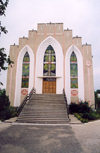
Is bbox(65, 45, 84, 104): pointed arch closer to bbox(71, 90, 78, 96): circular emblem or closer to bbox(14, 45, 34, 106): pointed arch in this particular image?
bbox(71, 90, 78, 96): circular emblem

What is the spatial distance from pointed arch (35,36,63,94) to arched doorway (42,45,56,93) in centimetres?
44

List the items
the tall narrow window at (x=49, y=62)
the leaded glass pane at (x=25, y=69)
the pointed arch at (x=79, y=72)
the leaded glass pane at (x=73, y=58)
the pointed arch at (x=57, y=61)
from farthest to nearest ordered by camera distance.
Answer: the tall narrow window at (x=49, y=62) < the leaded glass pane at (x=73, y=58) < the leaded glass pane at (x=25, y=69) < the pointed arch at (x=57, y=61) < the pointed arch at (x=79, y=72)

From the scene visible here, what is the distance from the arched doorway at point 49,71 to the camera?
1454 cm

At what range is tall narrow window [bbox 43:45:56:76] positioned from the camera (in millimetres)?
15023

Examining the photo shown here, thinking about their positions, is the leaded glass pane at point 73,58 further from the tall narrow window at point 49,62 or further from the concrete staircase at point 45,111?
the concrete staircase at point 45,111

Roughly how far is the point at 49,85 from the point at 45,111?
5605mm

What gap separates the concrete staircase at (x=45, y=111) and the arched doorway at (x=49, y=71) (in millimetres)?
2431

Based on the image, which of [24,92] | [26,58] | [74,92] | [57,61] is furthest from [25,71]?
[74,92]

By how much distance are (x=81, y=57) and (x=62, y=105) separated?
23.7 ft

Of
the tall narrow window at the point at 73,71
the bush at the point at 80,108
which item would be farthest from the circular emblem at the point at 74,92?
the bush at the point at 80,108

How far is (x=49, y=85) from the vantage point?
14.6 metres

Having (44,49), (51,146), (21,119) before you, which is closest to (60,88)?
(44,49)

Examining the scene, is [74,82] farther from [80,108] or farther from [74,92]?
[80,108]

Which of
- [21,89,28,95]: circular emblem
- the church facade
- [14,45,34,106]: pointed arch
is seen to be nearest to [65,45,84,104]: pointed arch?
the church facade
